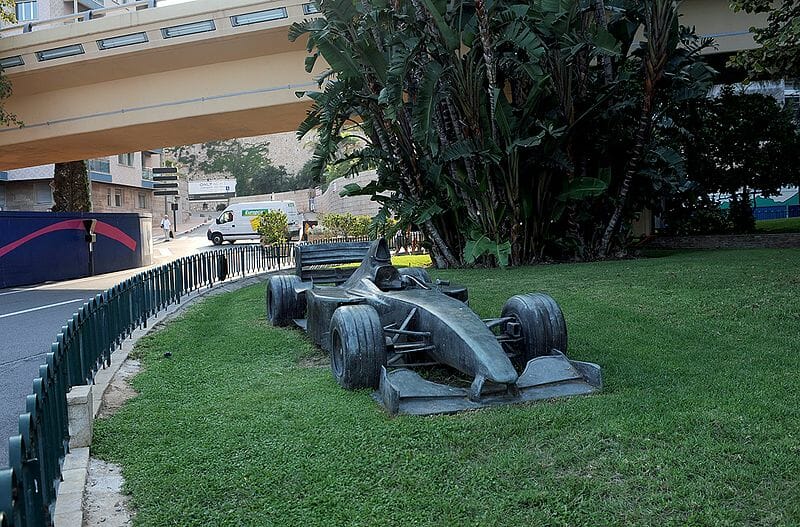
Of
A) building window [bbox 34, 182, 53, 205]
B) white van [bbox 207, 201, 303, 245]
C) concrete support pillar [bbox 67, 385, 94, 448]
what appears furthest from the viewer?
building window [bbox 34, 182, 53, 205]

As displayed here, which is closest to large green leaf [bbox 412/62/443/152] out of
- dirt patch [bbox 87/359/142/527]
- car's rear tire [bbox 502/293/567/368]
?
car's rear tire [bbox 502/293/567/368]

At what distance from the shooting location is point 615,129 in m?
15.1

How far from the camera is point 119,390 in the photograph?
625 centimetres

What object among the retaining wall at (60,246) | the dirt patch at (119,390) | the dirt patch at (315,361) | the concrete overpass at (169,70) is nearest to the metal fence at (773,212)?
the concrete overpass at (169,70)

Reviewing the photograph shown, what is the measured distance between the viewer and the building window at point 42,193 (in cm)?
4389

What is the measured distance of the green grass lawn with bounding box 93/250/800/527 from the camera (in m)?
3.50

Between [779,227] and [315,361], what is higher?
[779,227]

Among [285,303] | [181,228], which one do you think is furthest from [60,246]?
[181,228]

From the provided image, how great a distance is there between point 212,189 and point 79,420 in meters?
60.4

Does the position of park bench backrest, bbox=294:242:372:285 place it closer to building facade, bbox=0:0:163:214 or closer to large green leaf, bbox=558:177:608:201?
large green leaf, bbox=558:177:608:201

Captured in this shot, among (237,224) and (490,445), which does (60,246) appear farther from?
(237,224)

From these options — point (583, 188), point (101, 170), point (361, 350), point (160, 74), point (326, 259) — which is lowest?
point (361, 350)

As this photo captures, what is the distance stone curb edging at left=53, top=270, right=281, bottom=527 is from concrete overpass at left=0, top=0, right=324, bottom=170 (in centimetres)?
743

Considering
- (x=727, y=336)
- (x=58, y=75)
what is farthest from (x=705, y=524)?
(x=58, y=75)
